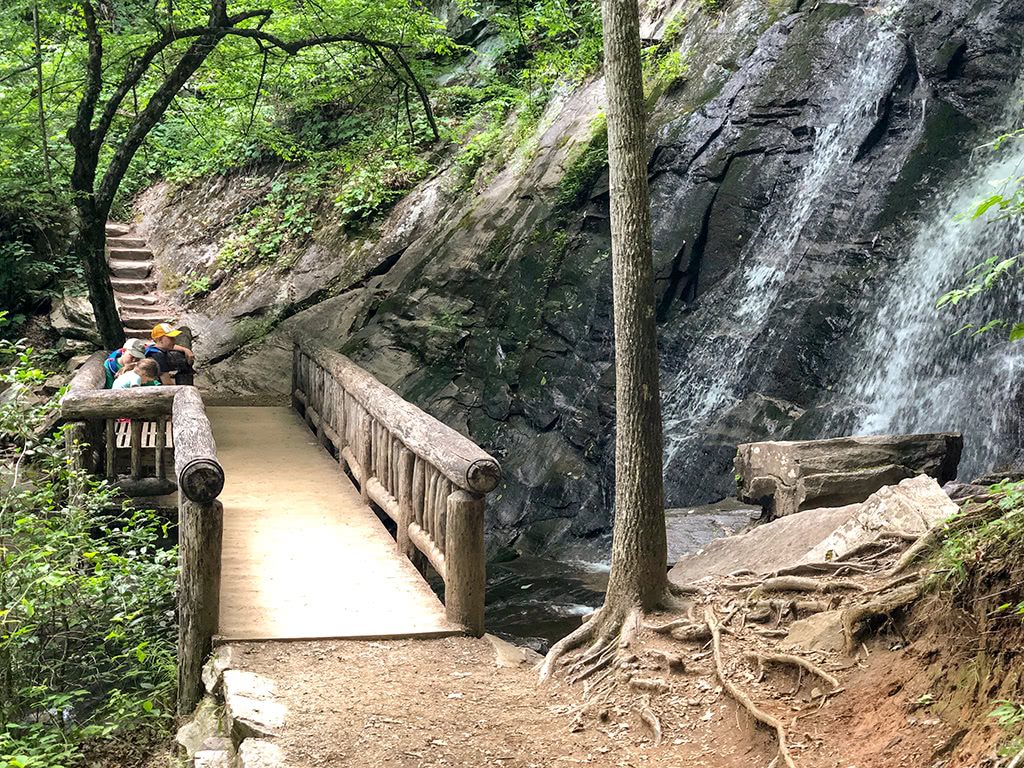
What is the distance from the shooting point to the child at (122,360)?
996cm

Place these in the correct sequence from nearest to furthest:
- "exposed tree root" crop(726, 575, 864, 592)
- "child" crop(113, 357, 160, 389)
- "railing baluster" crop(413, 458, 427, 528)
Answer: "exposed tree root" crop(726, 575, 864, 592) → "railing baluster" crop(413, 458, 427, 528) → "child" crop(113, 357, 160, 389)

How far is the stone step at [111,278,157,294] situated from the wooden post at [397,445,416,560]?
11.2 meters

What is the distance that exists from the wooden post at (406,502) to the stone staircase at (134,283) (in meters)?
9.45

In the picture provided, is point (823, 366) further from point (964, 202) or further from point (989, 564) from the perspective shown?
point (989, 564)

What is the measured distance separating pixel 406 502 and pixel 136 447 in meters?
2.75

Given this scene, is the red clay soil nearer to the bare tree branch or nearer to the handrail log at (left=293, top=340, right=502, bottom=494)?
the handrail log at (left=293, top=340, right=502, bottom=494)

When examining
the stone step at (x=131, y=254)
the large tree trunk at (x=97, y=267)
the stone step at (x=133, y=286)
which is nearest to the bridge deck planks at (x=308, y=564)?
the large tree trunk at (x=97, y=267)

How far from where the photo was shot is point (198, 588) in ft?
19.4

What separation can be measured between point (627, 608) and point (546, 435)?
21.6 feet

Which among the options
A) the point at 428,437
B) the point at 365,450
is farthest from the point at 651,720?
the point at 365,450

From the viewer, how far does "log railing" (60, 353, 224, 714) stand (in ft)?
19.4

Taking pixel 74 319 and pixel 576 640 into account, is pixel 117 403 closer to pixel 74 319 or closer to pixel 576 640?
pixel 576 640

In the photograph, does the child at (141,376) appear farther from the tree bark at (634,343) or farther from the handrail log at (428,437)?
the tree bark at (634,343)

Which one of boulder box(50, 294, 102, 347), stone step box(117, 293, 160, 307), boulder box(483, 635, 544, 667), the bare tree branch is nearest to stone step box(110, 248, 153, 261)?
stone step box(117, 293, 160, 307)
